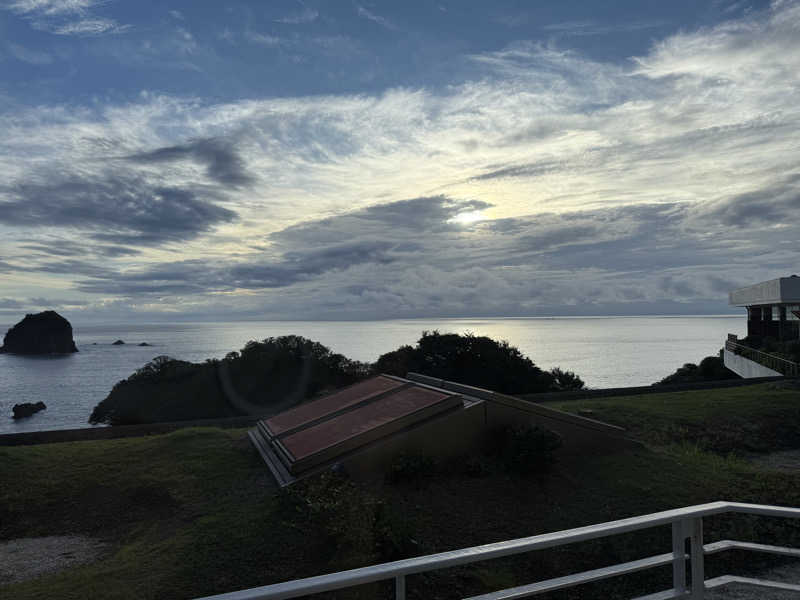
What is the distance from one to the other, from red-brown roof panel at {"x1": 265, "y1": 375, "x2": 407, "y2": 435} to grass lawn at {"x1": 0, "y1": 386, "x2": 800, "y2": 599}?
977mm

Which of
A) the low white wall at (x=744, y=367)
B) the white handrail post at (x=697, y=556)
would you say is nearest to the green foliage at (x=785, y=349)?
the low white wall at (x=744, y=367)

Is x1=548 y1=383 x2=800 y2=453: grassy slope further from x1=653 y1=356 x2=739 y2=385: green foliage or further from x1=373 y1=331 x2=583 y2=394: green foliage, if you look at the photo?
x1=653 y1=356 x2=739 y2=385: green foliage

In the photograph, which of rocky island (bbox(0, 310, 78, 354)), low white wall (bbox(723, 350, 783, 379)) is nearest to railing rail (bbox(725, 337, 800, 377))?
low white wall (bbox(723, 350, 783, 379))

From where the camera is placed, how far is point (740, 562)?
24.8ft

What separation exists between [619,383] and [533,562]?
70511 mm

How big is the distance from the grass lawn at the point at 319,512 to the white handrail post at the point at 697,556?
9.87 ft

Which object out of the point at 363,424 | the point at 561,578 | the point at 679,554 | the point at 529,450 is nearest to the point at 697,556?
the point at 679,554

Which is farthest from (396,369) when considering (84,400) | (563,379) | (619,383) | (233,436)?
(84,400)

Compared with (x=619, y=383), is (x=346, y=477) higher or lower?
higher

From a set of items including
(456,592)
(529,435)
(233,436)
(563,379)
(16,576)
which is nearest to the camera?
(456,592)

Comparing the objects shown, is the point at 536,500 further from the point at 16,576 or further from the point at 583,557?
the point at 16,576

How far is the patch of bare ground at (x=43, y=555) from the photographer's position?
7168 millimetres

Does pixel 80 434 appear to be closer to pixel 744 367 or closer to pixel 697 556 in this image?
pixel 697 556

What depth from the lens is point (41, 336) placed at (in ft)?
506
